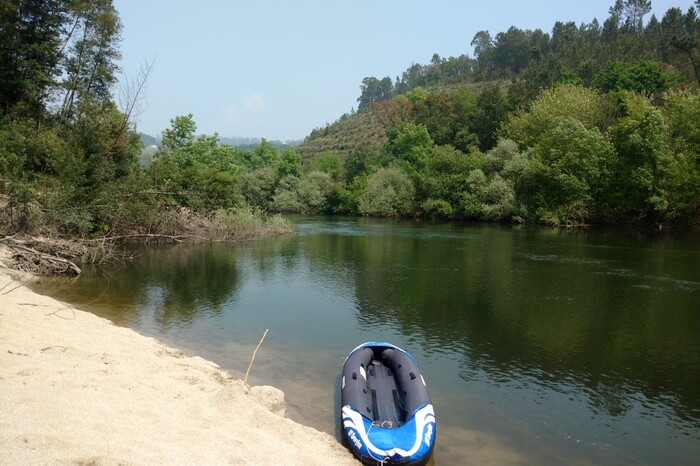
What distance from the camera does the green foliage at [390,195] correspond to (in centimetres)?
6600

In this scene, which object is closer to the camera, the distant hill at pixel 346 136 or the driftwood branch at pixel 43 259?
the driftwood branch at pixel 43 259

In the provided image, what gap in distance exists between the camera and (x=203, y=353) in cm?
1291

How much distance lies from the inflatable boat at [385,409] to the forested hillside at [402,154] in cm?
1819

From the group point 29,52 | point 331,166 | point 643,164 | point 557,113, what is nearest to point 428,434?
point 29,52

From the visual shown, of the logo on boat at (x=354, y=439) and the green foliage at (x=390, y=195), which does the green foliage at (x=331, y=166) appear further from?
the logo on boat at (x=354, y=439)

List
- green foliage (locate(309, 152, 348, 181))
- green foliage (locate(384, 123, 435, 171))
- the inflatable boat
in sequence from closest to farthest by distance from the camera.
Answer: the inflatable boat
green foliage (locate(384, 123, 435, 171))
green foliage (locate(309, 152, 348, 181))

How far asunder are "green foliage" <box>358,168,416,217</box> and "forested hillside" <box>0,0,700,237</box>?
22cm

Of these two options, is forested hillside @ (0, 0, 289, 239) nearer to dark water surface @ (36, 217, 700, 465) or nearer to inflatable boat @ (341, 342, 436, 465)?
dark water surface @ (36, 217, 700, 465)

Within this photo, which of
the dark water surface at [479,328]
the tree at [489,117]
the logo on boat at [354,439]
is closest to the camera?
the logo on boat at [354,439]

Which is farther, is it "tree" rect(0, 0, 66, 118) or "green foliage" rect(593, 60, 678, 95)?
"green foliage" rect(593, 60, 678, 95)

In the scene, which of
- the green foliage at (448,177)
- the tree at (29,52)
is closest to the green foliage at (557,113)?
the green foliage at (448,177)

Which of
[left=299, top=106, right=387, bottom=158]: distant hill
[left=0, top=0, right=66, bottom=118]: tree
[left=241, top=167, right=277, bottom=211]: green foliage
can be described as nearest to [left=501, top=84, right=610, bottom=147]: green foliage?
[left=241, top=167, right=277, bottom=211]: green foliage

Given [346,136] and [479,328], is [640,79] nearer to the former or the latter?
[479,328]

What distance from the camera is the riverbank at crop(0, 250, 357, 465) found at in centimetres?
538
